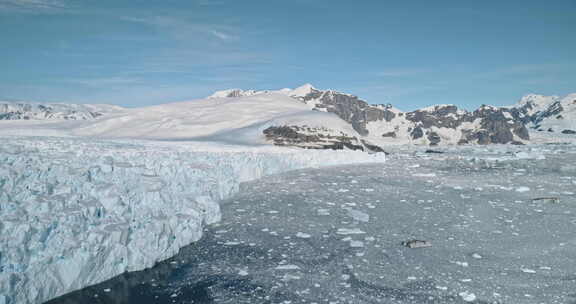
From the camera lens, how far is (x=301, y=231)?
7.43 meters

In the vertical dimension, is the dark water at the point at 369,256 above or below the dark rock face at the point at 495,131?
below

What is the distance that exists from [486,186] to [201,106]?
37756 mm

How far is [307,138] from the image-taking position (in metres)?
30.0

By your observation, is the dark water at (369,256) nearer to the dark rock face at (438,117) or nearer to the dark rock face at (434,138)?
the dark rock face at (434,138)

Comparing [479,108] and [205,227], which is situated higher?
[479,108]

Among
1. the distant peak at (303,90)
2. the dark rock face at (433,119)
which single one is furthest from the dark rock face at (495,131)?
the distant peak at (303,90)

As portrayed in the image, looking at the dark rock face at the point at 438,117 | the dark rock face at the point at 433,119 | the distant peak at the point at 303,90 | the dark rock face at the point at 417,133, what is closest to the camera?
the dark rock face at the point at 417,133

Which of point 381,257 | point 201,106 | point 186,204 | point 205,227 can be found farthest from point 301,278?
point 201,106

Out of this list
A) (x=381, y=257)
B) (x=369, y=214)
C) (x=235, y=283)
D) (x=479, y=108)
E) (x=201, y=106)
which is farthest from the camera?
(x=479, y=108)

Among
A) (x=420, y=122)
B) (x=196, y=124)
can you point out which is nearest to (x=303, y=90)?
(x=420, y=122)

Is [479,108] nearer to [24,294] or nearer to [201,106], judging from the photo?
[201,106]

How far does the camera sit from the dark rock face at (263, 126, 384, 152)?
28.7 meters

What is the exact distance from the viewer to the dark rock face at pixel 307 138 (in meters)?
28.7

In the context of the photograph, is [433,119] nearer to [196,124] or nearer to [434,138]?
[434,138]
